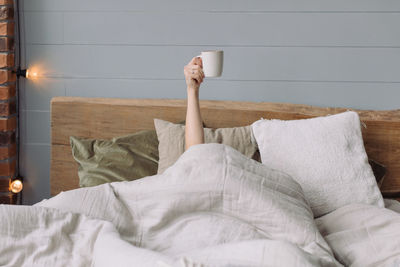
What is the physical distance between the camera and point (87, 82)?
97.0 inches

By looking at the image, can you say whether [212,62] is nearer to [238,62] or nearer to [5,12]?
[238,62]

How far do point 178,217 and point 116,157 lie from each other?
0.70m

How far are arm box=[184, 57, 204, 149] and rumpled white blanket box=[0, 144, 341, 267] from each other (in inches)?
14.2

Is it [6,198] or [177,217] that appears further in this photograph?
[6,198]

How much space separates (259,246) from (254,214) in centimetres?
33

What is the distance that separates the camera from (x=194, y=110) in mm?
2021

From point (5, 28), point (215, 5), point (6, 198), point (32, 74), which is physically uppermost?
point (215, 5)

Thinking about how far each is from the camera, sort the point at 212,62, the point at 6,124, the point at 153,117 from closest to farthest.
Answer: the point at 212,62 < the point at 153,117 < the point at 6,124

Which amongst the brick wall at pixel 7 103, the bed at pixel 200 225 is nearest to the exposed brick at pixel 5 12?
the brick wall at pixel 7 103

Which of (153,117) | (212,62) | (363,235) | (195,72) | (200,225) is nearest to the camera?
(200,225)

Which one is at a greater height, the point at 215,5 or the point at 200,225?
the point at 215,5

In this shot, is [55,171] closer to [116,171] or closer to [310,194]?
[116,171]

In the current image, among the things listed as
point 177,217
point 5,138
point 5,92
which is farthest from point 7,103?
point 177,217

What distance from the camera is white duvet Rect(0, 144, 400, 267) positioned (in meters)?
1.29
